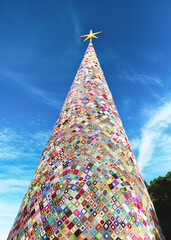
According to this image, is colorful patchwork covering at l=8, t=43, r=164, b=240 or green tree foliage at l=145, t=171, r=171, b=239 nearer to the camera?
colorful patchwork covering at l=8, t=43, r=164, b=240

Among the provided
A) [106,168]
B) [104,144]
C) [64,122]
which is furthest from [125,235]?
[64,122]

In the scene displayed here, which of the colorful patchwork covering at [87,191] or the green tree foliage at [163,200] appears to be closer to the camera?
the colorful patchwork covering at [87,191]

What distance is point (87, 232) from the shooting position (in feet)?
4.93

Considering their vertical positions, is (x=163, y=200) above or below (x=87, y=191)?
above

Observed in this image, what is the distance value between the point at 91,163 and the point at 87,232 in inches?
25.6

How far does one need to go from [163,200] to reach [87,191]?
8866 mm

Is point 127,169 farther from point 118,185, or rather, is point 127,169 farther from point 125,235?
point 125,235

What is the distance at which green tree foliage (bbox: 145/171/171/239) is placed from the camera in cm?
823

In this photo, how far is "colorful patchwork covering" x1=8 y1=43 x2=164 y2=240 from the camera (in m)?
1.56

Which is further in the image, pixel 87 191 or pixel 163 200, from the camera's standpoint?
pixel 163 200

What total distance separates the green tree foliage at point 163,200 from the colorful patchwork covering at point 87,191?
26.3 feet

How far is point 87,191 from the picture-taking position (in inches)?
67.9

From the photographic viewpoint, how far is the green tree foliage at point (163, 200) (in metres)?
8.23

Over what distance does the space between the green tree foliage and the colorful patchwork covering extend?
800 centimetres
